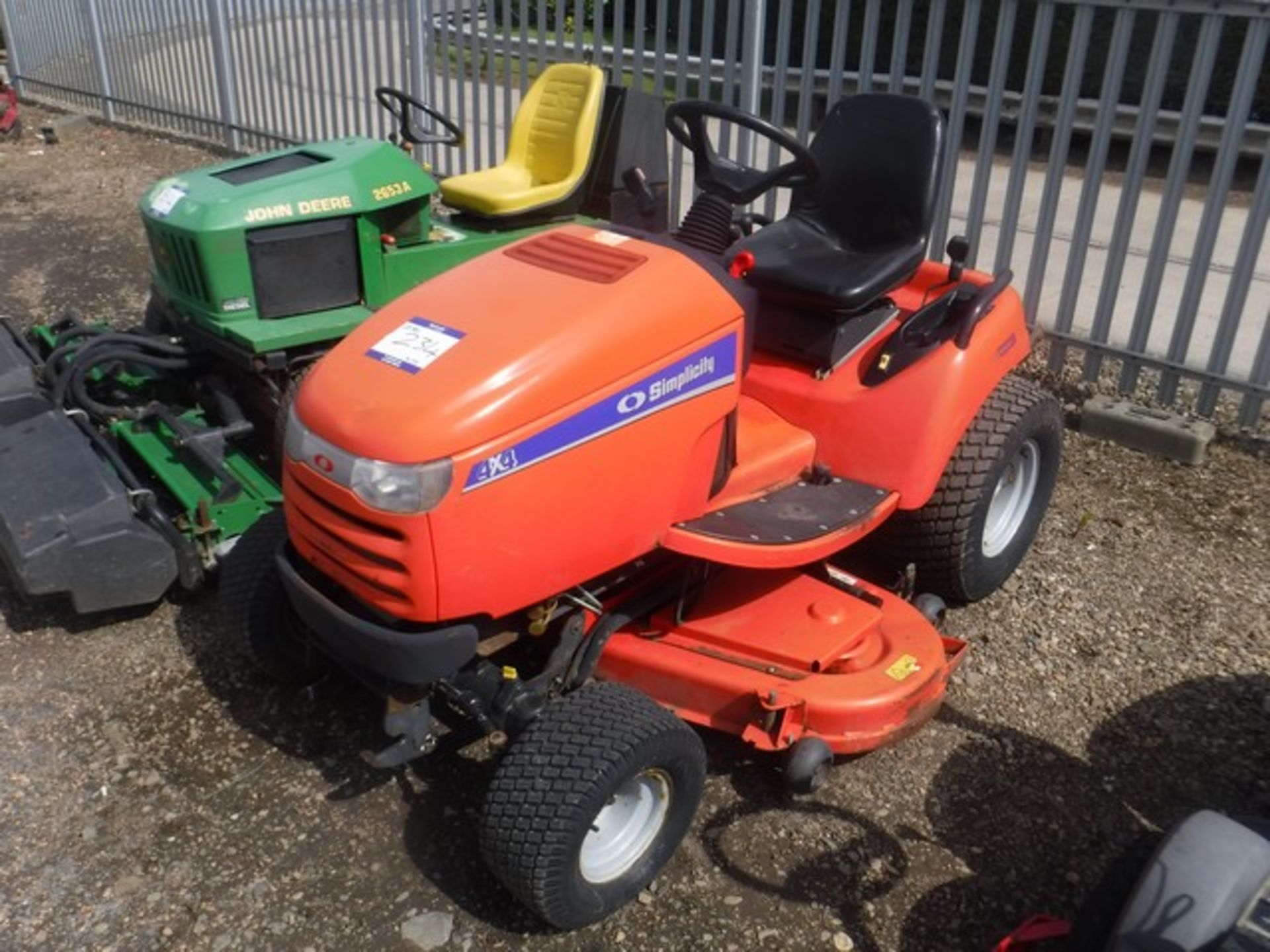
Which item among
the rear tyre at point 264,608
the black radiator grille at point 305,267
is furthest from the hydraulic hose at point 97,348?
the rear tyre at point 264,608

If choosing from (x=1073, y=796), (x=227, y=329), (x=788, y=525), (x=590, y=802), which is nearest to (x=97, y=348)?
(x=227, y=329)

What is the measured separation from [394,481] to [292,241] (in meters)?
2.11

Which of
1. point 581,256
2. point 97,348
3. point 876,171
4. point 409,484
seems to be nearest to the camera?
point 409,484

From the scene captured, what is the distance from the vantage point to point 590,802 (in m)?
2.22

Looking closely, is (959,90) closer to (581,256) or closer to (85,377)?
(581,256)

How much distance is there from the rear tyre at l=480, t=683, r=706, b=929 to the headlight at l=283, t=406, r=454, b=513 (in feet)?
1.73

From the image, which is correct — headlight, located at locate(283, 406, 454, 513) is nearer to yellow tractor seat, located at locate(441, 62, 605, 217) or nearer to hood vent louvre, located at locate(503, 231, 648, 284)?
hood vent louvre, located at locate(503, 231, 648, 284)

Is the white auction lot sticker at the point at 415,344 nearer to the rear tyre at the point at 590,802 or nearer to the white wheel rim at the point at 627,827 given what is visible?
the rear tyre at the point at 590,802

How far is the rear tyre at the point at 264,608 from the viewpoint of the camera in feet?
9.30

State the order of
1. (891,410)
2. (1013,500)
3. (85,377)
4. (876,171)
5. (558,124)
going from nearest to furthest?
1. (891,410)
2. (876,171)
3. (1013,500)
4. (85,377)
5. (558,124)

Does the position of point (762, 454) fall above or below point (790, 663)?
above

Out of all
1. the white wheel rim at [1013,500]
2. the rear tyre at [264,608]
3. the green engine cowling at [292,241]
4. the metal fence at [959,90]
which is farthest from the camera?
the metal fence at [959,90]

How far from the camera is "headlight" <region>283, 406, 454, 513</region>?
2.13 m

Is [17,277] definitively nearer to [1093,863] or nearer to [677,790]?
[677,790]
